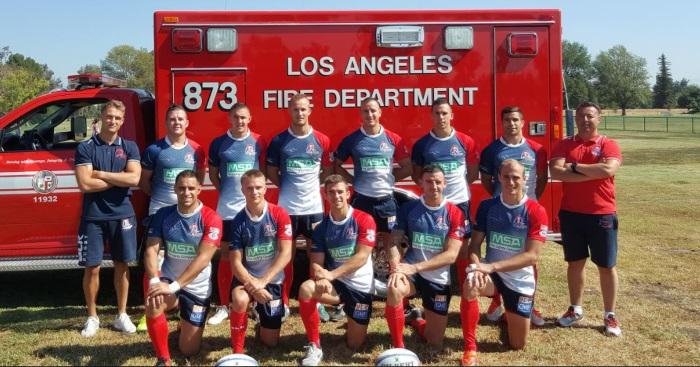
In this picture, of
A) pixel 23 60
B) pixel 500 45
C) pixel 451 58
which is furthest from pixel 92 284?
pixel 23 60

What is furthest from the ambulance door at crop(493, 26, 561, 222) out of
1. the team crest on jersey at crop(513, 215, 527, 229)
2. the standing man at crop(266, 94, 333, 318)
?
the standing man at crop(266, 94, 333, 318)

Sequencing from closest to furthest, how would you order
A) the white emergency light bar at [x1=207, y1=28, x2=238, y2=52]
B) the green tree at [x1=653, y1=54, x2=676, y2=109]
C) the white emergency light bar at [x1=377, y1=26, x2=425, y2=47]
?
the white emergency light bar at [x1=207, y1=28, x2=238, y2=52] → the white emergency light bar at [x1=377, y1=26, x2=425, y2=47] → the green tree at [x1=653, y1=54, x2=676, y2=109]

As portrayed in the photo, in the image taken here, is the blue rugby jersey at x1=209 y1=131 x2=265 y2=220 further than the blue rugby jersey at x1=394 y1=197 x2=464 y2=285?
Yes

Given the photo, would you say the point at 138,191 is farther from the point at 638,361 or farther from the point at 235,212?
the point at 638,361

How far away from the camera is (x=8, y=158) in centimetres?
568

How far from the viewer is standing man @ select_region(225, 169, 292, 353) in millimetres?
4340

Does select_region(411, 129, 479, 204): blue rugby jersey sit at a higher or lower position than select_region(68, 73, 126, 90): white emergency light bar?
lower

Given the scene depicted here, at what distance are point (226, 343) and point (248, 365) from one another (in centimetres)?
114

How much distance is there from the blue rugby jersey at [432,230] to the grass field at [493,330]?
593 mm

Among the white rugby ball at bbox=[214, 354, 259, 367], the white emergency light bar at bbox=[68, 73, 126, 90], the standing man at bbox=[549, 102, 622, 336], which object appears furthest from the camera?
the white emergency light bar at bbox=[68, 73, 126, 90]

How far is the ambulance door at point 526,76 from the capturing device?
18.5 ft

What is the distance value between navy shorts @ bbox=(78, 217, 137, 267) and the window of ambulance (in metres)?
1.15

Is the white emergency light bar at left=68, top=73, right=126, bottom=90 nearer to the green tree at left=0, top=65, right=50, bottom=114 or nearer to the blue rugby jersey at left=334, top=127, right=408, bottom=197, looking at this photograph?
the blue rugby jersey at left=334, top=127, right=408, bottom=197

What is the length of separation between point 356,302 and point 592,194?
6.85 feet
